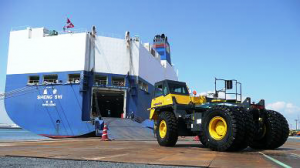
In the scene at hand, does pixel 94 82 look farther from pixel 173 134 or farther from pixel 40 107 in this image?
pixel 173 134

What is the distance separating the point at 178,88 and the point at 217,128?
3368 mm

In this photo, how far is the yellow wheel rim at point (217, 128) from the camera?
8.79m

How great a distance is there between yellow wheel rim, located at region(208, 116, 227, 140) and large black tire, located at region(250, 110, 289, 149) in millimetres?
1849

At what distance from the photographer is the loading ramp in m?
19.1

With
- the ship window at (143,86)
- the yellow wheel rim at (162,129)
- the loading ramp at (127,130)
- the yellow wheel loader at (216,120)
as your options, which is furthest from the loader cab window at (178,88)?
the ship window at (143,86)

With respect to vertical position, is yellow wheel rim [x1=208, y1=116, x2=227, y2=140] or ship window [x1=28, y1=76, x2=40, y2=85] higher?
ship window [x1=28, y1=76, x2=40, y2=85]

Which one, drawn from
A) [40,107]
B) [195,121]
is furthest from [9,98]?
[195,121]

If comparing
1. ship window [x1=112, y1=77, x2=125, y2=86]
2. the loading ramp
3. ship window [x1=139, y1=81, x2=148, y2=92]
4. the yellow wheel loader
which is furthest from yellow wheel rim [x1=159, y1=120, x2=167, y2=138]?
ship window [x1=139, y1=81, x2=148, y2=92]

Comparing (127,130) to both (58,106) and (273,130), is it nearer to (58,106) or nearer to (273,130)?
(58,106)

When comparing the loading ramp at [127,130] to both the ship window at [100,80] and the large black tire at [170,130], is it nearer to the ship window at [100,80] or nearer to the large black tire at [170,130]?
the ship window at [100,80]

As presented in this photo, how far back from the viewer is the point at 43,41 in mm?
26406

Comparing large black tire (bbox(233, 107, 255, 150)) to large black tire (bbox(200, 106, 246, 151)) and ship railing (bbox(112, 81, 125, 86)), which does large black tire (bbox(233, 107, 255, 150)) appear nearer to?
large black tire (bbox(200, 106, 246, 151))

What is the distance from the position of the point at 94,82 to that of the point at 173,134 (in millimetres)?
15760

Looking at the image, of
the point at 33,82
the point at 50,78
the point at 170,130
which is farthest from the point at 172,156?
the point at 33,82
